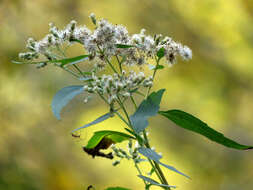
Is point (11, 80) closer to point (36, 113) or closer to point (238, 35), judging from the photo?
point (36, 113)

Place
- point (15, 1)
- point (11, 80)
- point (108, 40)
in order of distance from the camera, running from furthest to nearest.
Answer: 1. point (15, 1)
2. point (11, 80)
3. point (108, 40)

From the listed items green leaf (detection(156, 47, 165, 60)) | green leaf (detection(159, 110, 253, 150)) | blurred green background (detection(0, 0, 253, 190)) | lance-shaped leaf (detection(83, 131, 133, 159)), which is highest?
blurred green background (detection(0, 0, 253, 190))

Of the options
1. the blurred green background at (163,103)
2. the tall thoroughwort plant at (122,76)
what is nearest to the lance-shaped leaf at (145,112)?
the tall thoroughwort plant at (122,76)

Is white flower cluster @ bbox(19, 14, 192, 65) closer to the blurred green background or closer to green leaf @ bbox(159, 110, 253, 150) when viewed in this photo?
green leaf @ bbox(159, 110, 253, 150)

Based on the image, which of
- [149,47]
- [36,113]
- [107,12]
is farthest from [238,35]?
[149,47]

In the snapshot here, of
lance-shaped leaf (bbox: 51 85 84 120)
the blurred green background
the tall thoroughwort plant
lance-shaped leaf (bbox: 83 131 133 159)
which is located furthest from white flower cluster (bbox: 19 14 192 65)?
the blurred green background

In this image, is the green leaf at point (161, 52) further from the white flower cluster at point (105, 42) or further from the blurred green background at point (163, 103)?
the blurred green background at point (163, 103)

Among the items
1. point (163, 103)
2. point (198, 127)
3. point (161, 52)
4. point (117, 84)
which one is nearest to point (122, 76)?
point (117, 84)

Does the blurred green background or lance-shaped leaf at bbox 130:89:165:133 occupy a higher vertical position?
the blurred green background
